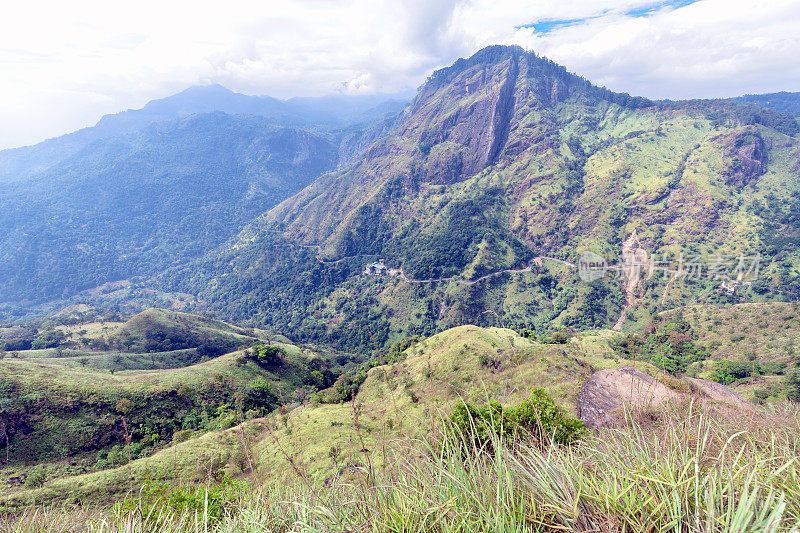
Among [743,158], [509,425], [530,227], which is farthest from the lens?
[530,227]

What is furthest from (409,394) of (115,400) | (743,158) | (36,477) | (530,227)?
(743,158)

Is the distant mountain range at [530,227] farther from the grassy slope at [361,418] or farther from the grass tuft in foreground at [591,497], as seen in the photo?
the grass tuft in foreground at [591,497]

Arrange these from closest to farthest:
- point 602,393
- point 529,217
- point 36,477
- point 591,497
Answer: point 591,497 → point 602,393 → point 36,477 → point 529,217

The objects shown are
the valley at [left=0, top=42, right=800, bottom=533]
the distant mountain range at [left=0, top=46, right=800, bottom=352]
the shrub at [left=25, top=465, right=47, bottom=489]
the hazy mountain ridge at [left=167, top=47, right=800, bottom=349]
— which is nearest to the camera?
the valley at [left=0, top=42, right=800, bottom=533]

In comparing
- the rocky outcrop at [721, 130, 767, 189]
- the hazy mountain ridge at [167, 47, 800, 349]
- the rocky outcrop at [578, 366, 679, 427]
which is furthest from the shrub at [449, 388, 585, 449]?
the rocky outcrop at [721, 130, 767, 189]

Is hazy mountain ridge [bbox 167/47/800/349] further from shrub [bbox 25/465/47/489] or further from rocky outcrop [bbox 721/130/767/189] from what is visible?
shrub [bbox 25/465/47/489]

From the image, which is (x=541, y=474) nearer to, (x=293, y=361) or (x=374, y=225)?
(x=293, y=361)

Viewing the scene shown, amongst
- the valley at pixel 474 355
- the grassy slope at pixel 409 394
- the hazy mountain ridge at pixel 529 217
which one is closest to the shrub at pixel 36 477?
the valley at pixel 474 355

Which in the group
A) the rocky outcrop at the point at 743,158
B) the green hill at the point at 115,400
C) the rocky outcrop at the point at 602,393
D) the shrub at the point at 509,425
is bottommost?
the green hill at the point at 115,400

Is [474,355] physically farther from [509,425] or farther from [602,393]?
[509,425]

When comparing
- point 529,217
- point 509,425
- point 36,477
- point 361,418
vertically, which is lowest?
point 361,418

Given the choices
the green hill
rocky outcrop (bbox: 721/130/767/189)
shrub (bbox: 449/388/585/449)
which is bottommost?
the green hill

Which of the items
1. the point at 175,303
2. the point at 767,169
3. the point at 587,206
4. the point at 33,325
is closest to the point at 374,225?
the point at 587,206

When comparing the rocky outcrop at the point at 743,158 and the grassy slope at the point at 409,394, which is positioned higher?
the rocky outcrop at the point at 743,158
